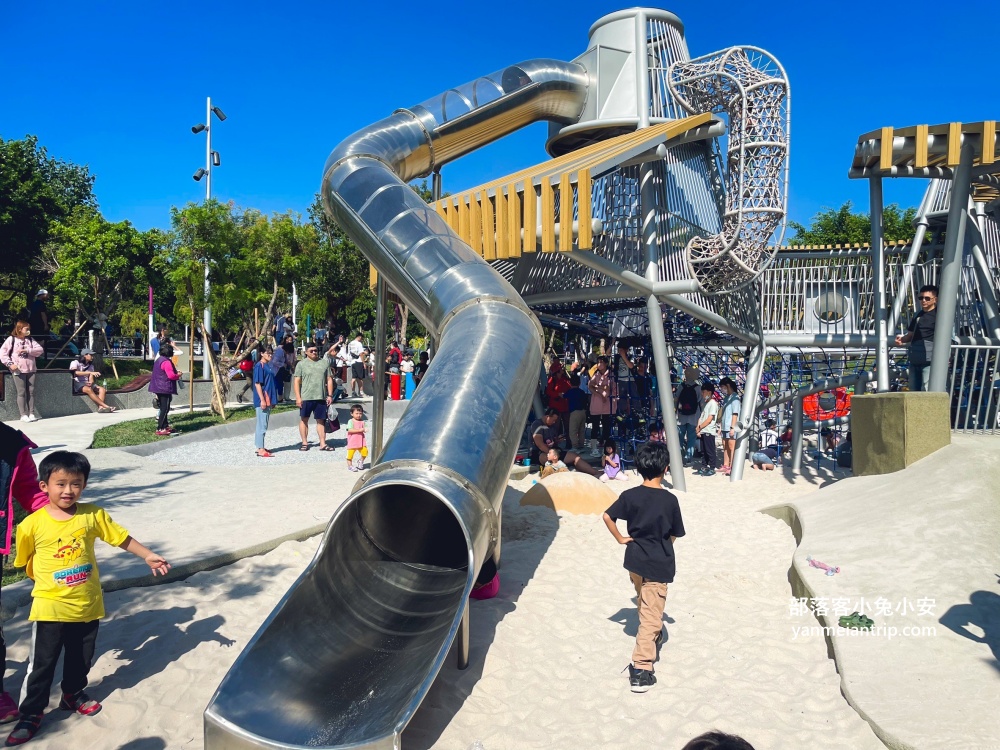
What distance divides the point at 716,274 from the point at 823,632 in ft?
21.0

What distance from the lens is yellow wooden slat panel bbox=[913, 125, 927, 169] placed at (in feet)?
28.5

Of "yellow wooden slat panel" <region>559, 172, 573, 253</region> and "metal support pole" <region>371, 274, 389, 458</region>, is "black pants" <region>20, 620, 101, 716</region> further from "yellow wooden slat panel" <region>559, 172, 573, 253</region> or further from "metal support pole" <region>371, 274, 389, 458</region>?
"yellow wooden slat panel" <region>559, 172, 573, 253</region>

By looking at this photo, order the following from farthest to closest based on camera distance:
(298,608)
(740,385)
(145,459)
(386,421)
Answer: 1. (386,421)
2. (740,385)
3. (145,459)
4. (298,608)

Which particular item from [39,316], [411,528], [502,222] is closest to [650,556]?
[411,528]

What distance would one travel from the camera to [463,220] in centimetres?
1020

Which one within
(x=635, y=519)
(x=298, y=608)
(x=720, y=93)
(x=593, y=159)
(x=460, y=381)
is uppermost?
(x=720, y=93)

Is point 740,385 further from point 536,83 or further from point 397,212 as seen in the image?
point 397,212

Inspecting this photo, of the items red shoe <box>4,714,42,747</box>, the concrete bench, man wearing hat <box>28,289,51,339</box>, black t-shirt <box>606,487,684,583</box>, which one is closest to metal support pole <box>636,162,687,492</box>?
black t-shirt <box>606,487,684,583</box>

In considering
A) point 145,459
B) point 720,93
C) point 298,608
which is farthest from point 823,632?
point 145,459

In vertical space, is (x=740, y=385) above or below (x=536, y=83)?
below

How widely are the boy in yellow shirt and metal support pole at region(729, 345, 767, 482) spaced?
364 inches

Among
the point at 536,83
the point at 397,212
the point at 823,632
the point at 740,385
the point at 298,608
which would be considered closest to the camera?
the point at 298,608

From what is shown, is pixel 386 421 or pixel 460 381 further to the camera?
pixel 386 421

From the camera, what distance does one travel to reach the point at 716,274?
36.9 feet
